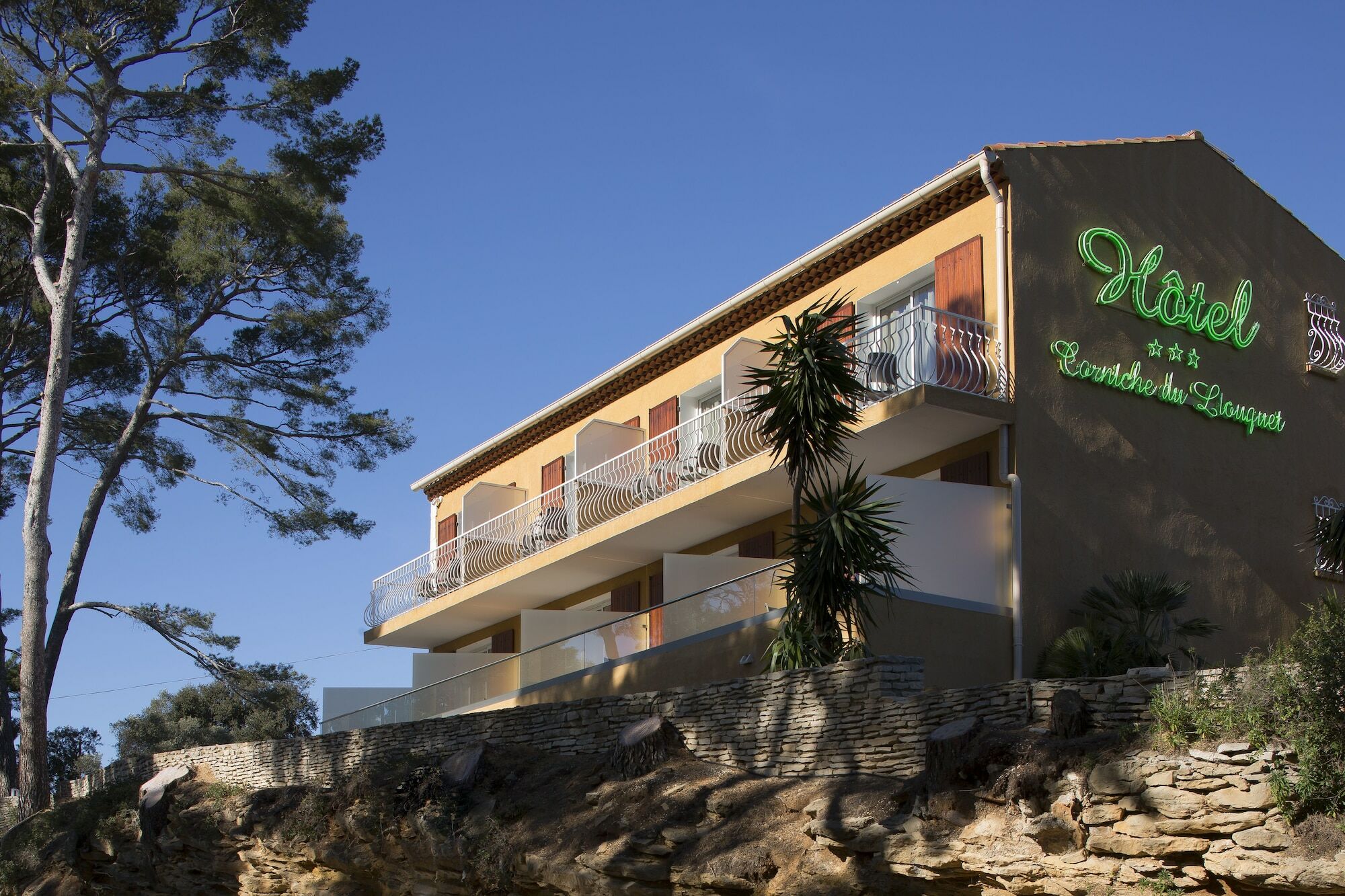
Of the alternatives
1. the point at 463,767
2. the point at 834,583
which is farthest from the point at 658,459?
the point at 834,583

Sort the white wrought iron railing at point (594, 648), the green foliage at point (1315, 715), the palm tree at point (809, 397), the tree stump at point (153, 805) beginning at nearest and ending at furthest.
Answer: the green foliage at point (1315, 715)
the palm tree at point (809, 397)
the white wrought iron railing at point (594, 648)
the tree stump at point (153, 805)

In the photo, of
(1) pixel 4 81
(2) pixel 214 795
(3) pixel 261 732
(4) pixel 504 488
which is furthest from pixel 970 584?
(3) pixel 261 732

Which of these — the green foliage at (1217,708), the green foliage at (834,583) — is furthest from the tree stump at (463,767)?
the green foliage at (1217,708)

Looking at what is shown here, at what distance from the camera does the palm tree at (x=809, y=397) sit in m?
15.6

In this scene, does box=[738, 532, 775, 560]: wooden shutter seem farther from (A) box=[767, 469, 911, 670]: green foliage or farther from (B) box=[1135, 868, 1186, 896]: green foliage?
(B) box=[1135, 868, 1186, 896]: green foliage

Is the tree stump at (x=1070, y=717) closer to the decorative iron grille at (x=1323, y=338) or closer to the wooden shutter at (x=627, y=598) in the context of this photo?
the decorative iron grille at (x=1323, y=338)

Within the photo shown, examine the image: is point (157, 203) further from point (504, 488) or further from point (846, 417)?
point (846, 417)

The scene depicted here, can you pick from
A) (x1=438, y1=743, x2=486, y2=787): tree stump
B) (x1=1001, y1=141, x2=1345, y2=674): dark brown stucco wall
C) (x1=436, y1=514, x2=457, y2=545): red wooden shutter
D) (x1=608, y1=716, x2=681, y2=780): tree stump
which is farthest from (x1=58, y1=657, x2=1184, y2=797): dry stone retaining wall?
(x1=436, y1=514, x2=457, y2=545): red wooden shutter

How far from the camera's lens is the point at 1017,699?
11789 millimetres

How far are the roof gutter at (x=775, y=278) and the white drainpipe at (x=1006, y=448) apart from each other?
467 millimetres

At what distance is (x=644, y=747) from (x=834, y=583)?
255cm

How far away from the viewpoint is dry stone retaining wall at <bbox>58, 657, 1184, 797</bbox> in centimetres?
1173

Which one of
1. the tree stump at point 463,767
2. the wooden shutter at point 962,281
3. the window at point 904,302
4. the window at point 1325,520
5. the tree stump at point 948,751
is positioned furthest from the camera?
the window at point 1325,520

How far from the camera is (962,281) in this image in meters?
18.2
